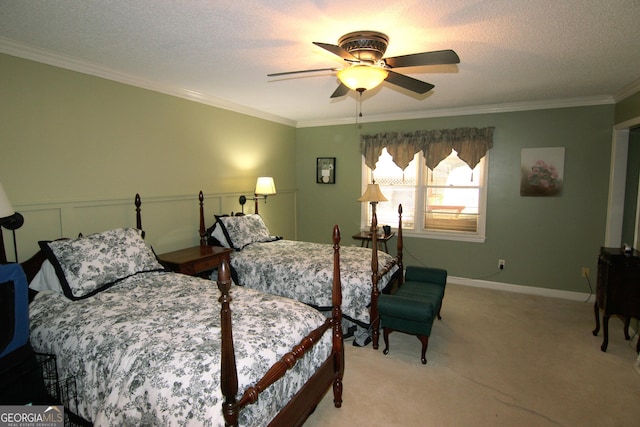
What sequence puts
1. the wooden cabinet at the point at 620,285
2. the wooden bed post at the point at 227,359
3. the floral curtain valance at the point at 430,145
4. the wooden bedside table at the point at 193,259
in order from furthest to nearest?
the floral curtain valance at the point at 430,145
the wooden bedside table at the point at 193,259
the wooden cabinet at the point at 620,285
the wooden bed post at the point at 227,359

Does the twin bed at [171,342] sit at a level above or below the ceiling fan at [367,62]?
below

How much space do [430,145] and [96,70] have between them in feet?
13.3

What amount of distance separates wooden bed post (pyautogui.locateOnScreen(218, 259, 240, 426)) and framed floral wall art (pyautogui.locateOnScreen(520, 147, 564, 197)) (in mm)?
4411

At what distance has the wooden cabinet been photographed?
111 inches

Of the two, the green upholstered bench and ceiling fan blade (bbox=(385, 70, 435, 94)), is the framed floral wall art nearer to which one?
the green upholstered bench

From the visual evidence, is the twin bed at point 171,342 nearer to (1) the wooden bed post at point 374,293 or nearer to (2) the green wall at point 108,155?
(2) the green wall at point 108,155

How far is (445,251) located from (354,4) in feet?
12.7

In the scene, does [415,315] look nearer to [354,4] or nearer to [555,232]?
[354,4]

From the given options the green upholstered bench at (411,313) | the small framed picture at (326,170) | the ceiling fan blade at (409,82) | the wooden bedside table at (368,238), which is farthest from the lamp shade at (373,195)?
the ceiling fan blade at (409,82)

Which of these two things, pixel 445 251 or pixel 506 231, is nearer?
pixel 506 231

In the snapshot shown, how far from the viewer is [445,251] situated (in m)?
4.87

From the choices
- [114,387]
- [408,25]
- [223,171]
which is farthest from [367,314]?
[223,171]

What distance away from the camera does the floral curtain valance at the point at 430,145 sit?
4.48m

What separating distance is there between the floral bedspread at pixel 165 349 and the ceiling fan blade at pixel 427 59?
170 centimetres
